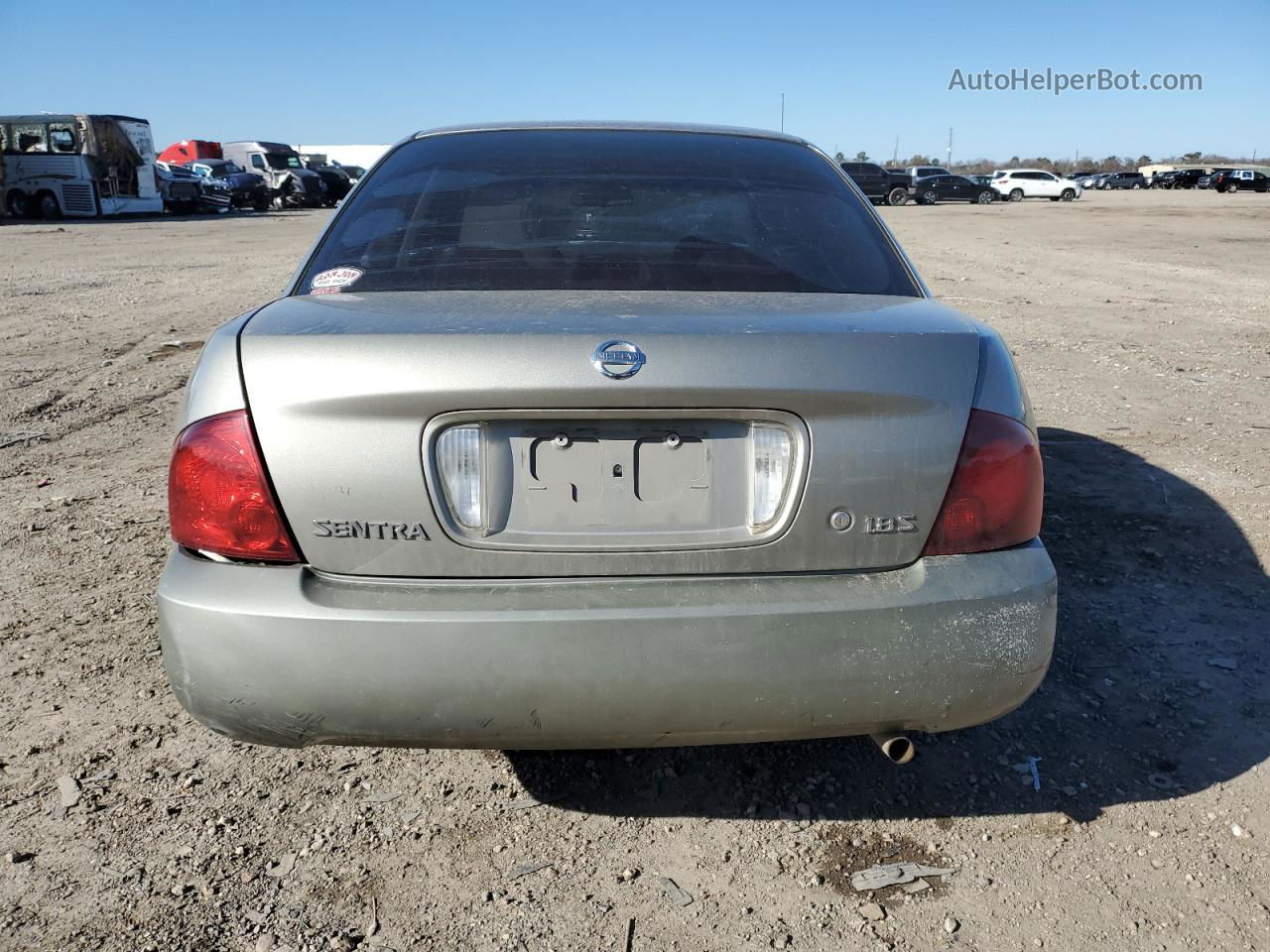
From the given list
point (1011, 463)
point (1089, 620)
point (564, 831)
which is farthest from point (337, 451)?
point (1089, 620)

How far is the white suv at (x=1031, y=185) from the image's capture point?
49.7 m

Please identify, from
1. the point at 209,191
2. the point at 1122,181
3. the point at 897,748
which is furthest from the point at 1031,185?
the point at 897,748

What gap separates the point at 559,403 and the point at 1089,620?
238 centimetres

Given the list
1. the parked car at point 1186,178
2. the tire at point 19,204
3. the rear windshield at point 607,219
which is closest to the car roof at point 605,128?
the rear windshield at point 607,219

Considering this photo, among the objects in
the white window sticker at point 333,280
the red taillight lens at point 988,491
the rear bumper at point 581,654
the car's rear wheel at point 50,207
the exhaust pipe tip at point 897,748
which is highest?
the car's rear wheel at point 50,207

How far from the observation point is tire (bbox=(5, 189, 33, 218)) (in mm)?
29406

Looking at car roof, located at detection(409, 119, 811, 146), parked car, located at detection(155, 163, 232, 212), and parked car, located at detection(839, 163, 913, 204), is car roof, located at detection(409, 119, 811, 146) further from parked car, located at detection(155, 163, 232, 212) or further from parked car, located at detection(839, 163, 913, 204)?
parked car, located at detection(839, 163, 913, 204)

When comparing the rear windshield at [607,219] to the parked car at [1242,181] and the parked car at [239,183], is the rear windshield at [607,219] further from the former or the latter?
the parked car at [1242,181]

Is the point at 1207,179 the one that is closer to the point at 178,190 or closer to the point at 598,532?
the point at 178,190

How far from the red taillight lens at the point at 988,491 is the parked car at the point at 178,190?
37262mm

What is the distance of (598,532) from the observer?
6.14 feet

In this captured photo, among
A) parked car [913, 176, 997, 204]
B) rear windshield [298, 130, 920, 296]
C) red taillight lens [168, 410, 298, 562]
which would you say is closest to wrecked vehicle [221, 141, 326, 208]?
parked car [913, 176, 997, 204]

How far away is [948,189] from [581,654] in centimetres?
4973

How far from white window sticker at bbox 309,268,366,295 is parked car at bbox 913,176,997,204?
47.7m
